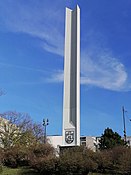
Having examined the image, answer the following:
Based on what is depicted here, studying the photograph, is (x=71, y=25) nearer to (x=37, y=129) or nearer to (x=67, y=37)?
(x=67, y=37)

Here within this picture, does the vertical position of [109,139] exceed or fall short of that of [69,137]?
it exceeds it

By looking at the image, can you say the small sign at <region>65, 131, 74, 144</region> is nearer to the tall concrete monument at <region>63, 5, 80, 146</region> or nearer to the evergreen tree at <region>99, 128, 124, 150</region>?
the tall concrete monument at <region>63, 5, 80, 146</region>

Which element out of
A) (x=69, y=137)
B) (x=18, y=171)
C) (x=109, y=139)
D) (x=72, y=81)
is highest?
(x=72, y=81)

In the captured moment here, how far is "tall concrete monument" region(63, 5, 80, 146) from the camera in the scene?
19.5 metres

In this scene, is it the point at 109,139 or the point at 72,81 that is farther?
the point at 109,139

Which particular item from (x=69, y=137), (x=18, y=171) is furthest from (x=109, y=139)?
(x=18, y=171)

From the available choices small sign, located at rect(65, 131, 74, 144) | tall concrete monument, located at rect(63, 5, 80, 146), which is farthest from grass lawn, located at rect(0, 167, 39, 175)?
small sign, located at rect(65, 131, 74, 144)

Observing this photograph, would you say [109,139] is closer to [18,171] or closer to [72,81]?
[72,81]

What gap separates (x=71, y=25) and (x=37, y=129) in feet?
71.5

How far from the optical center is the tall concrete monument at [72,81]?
1945 cm

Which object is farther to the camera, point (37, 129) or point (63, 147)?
point (37, 129)

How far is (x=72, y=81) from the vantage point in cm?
2053

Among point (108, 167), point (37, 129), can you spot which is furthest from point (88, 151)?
point (37, 129)

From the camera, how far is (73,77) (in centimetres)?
2056
